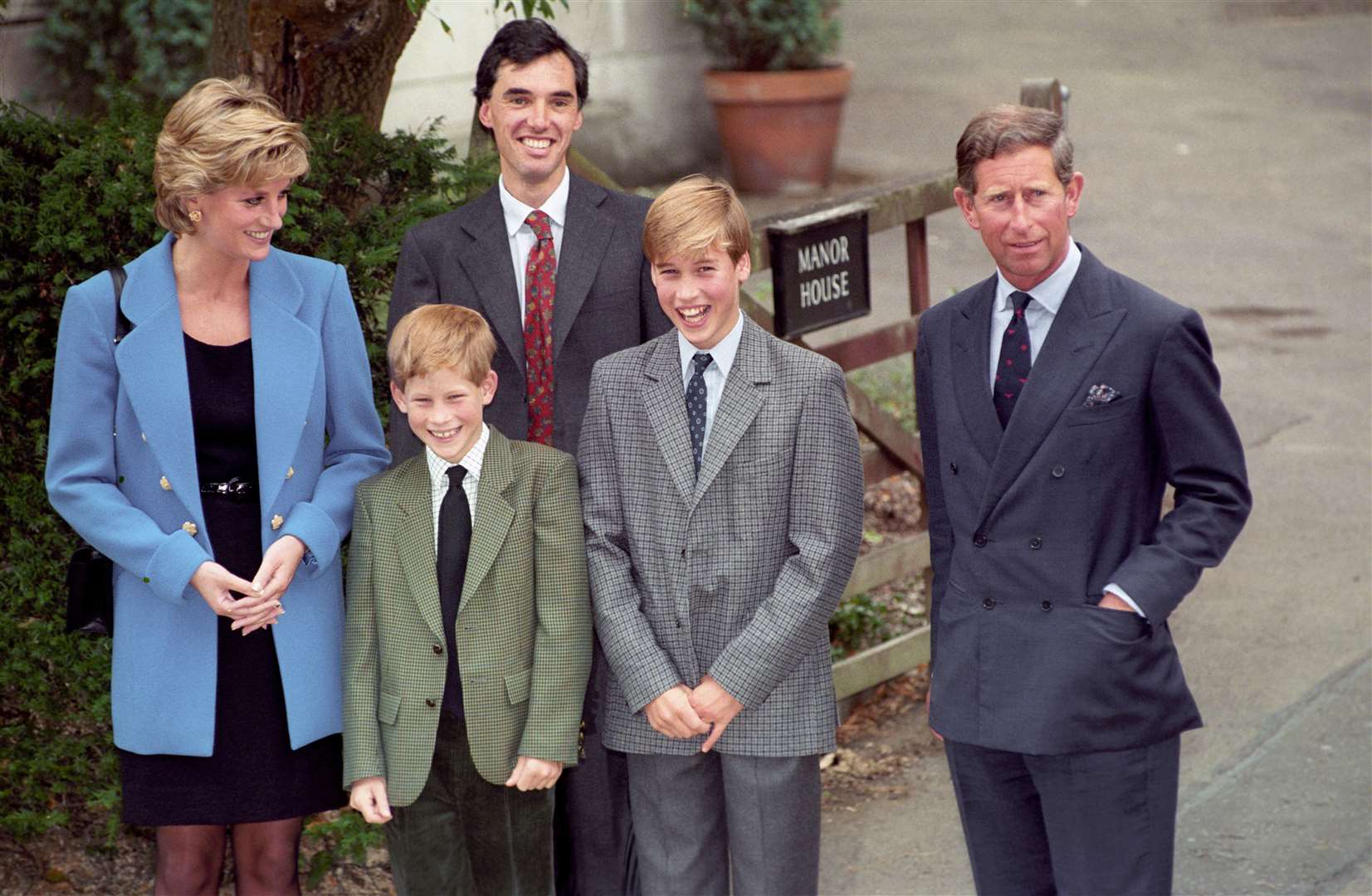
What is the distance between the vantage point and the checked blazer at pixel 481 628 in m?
3.56

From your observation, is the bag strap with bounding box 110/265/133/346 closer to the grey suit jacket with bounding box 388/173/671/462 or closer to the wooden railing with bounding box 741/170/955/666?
the grey suit jacket with bounding box 388/173/671/462

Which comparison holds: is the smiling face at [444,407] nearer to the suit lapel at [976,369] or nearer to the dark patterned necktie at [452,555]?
the dark patterned necktie at [452,555]

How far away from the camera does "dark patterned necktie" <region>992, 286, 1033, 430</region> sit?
3.37 m

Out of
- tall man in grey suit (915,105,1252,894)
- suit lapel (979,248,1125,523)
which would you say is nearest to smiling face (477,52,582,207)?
tall man in grey suit (915,105,1252,894)

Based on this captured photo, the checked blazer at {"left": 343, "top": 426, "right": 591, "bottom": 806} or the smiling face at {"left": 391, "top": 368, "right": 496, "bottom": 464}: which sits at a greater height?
the smiling face at {"left": 391, "top": 368, "right": 496, "bottom": 464}

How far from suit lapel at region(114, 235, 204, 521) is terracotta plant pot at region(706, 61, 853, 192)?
33.6 ft

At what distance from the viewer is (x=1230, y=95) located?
56.4 ft

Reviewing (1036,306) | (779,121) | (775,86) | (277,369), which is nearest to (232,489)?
(277,369)

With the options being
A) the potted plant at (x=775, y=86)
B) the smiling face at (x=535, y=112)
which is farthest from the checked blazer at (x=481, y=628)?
the potted plant at (x=775, y=86)

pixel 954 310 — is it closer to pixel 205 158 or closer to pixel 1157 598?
pixel 1157 598

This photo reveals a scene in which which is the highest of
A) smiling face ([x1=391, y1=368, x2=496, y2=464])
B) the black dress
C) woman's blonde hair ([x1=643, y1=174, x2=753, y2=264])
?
woman's blonde hair ([x1=643, y1=174, x2=753, y2=264])

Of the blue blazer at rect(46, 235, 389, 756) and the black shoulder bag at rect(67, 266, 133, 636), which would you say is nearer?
the blue blazer at rect(46, 235, 389, 756)

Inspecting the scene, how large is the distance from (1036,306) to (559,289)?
3.76 ft

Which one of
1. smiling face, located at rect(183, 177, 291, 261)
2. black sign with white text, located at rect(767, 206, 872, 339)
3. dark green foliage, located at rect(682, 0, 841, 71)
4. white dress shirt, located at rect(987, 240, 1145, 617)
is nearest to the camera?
white dress shirt, located at rect(987, 240, 1145, 617)
